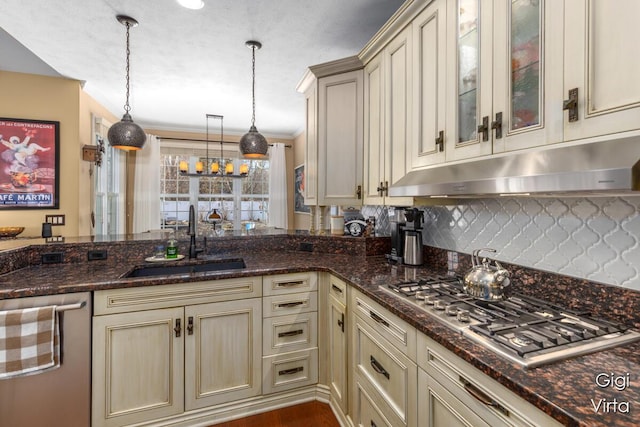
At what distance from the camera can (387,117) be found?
2.03 metres

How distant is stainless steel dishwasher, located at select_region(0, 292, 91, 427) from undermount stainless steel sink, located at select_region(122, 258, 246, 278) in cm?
37

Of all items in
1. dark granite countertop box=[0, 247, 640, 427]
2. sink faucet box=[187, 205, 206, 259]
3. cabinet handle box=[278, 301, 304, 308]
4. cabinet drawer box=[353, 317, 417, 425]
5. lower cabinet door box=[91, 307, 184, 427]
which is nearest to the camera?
dark granite countertop box=[0, 247, 640, 427]

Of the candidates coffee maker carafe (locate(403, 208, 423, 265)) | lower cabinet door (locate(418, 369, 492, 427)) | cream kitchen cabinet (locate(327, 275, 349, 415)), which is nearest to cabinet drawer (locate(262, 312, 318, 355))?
cream kitchen cabinet (locate(327, 275, 349, 415))

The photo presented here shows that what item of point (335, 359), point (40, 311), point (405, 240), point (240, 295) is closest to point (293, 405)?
point (335, 359)

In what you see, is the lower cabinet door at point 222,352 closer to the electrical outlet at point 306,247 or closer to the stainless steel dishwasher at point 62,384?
the stainless steel dishwasher at point 62,384

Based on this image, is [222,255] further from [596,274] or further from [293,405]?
[596,274]

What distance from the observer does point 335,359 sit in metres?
1.97

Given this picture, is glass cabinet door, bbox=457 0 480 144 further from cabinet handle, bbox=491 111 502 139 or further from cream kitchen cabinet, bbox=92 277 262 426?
cream kitchen cabinet, bbox=92 277 262 426

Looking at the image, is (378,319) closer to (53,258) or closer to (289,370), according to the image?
(289,370)

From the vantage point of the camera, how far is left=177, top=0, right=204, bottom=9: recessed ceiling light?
204cm

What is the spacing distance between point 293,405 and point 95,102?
4040 millimetres

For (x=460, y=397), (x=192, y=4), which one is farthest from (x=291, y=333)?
(x=192, y=4)

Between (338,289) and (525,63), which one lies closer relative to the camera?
(525,63)

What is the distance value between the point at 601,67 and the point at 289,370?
2123 mm
